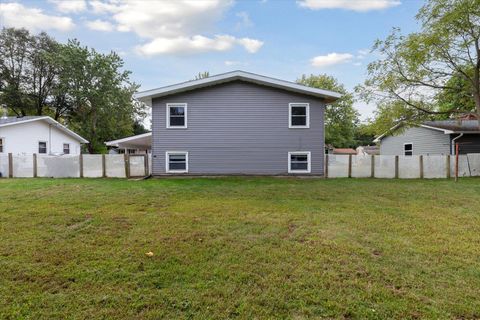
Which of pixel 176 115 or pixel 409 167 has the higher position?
pixel 176 115

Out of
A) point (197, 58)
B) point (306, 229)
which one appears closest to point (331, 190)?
point (306, 229)

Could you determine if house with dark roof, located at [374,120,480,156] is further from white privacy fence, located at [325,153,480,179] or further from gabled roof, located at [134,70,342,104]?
gabled roof, located at [134,70,342,104]

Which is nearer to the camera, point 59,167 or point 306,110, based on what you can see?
point 306,110

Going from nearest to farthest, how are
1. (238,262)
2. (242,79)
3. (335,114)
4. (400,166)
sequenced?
1. (238,262)
2. (242,79)
3. (400,166)
4. (335,114)

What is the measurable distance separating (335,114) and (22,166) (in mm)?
31776

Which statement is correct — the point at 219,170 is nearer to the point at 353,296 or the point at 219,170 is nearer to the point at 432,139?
the point at 353,296

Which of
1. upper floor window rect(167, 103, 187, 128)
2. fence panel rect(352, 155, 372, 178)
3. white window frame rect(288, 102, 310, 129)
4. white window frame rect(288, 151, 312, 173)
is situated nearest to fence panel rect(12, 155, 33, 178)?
upper floor window rect(167, 103, 187, 128)

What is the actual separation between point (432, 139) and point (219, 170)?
12.9 m

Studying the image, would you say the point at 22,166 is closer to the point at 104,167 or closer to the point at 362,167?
the point at 104,167

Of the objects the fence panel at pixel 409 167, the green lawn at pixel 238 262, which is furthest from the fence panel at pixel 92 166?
the fence panel at pixel 409 167

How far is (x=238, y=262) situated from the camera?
3.30m

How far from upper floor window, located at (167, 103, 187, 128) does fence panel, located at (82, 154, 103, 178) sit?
3.72 meters

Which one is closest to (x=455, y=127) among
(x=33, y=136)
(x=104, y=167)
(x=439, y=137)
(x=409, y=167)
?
(x=439, y=137)

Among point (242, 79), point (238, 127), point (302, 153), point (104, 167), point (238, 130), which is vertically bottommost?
point (104, 167)
